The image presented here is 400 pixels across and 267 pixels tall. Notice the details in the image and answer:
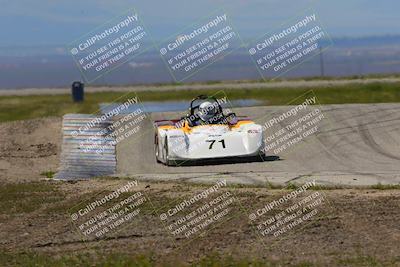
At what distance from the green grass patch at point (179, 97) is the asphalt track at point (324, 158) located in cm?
864

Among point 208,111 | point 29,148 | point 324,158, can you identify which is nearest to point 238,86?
point 29,148

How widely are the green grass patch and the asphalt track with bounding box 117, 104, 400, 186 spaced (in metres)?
8.64

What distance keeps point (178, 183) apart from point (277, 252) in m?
6.45

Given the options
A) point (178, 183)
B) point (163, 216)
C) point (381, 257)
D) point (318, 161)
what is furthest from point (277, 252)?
point (318, 161)

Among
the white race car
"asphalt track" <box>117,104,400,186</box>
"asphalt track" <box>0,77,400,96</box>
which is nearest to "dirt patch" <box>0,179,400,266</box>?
"asphalt track" <box>117,104,400,186</box>

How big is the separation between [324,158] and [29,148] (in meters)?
10.4

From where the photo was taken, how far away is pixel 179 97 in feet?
144

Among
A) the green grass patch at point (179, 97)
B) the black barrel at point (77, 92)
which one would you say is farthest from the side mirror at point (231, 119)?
the black barrel at point (77, 92)

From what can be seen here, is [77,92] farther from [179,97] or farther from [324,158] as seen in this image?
[324,158]

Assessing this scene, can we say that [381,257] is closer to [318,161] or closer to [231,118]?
[318,161]

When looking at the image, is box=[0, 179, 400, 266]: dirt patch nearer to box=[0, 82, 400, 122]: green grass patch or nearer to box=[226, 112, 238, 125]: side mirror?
box=[226, 112, 238, 125]: side mirror

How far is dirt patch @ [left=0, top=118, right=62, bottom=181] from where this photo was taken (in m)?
21.5

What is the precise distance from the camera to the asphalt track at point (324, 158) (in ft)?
57.2

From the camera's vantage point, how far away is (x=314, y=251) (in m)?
10.7
